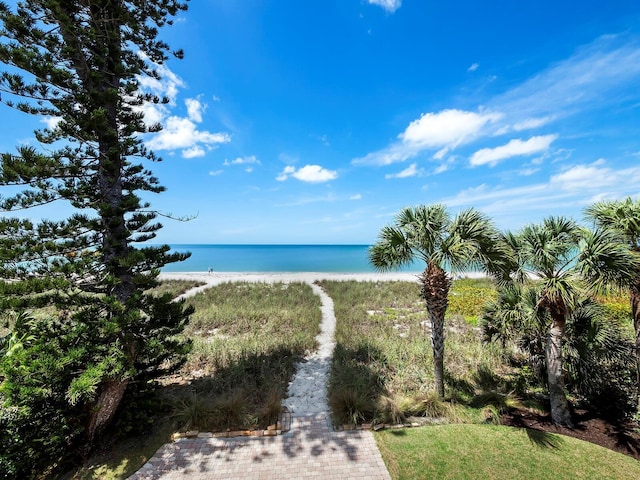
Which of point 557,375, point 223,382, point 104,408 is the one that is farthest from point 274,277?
point 557,375

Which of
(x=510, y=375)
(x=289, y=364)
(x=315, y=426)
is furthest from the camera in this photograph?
(x=289, y=364)

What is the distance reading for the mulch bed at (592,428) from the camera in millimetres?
4936

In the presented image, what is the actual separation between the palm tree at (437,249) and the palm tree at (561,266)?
57cm

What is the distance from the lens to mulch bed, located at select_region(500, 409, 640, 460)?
4936mm

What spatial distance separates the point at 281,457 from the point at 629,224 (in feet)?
23.9

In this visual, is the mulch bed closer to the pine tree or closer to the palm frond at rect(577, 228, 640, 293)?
the palm frond at rect(577, 228, 640, 293)

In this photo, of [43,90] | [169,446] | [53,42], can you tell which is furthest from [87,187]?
[169,446]

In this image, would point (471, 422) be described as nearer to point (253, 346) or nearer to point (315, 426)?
point (315, 426)

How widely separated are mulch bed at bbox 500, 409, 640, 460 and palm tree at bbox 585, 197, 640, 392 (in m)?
1.38

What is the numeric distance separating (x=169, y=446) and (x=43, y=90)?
6592 millimetres

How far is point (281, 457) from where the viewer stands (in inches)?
187

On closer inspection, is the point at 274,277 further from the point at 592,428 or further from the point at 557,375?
the point at 592,428

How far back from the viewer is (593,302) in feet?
20.1

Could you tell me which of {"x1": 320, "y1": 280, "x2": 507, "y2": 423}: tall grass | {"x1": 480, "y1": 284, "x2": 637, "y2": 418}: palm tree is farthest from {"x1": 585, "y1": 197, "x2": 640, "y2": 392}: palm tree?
{"x1": 320, "y1": 280, "x2": 507, "y2": 423}: tall grass
